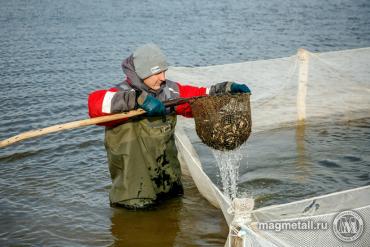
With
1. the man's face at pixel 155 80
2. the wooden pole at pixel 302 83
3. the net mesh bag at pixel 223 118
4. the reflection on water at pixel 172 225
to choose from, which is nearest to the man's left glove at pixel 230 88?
the net mesh bag at pixel 223 118

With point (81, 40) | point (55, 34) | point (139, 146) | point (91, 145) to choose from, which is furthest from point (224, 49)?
point (139, 146)

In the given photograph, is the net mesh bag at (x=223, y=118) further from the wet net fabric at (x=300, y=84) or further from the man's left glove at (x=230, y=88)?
the wet net fabric at (x=300, y=84)

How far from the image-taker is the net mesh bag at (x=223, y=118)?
4.42 metres

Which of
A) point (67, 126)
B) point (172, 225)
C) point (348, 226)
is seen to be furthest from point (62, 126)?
point (348, 226)

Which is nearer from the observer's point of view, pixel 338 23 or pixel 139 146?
pixel 139 146

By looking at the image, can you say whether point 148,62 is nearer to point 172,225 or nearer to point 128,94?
point 128,94

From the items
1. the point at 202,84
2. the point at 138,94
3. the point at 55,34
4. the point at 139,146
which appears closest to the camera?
the point at 138,94

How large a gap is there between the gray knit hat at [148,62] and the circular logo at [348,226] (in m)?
2.20

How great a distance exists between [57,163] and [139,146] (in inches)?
130

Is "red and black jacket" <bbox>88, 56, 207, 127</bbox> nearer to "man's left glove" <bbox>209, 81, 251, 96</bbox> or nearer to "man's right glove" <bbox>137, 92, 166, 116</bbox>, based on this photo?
"man's right glove" <bbox>137, 92, 166, 116</bbox>

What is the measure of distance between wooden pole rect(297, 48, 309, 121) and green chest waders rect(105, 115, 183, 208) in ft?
10.8

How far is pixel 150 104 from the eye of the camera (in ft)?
14.0

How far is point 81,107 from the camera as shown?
10945mm

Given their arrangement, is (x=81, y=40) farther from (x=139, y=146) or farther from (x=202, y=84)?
(x=139, y=146)
